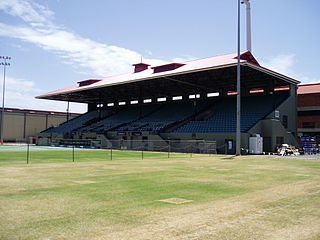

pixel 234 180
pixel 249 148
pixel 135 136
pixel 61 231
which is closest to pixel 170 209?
pixel 61 231

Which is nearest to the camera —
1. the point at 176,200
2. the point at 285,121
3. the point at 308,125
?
the point at 176,200

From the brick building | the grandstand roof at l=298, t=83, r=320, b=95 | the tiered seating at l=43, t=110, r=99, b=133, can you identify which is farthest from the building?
the grandstand roof at l=298, t=83, r=320, b=95

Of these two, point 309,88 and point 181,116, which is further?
point 309,88

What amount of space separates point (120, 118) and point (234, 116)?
2904 centimetres

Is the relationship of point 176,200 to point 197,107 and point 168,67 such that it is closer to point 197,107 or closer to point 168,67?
point 168,67

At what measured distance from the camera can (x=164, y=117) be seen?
63.5m

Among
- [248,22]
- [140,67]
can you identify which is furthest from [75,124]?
[248,22]

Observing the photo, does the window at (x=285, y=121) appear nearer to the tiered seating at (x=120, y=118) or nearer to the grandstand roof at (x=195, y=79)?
the grandstand roof at (x=195, y=79)

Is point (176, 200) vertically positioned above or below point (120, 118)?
below

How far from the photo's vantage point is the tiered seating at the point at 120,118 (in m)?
68.8

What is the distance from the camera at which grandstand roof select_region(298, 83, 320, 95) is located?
61.4m

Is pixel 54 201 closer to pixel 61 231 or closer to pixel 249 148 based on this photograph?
pixel 61 231

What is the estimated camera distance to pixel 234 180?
16328 mm

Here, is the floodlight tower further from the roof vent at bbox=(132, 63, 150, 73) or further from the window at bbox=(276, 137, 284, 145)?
the window at bbox=(276, 137, 284, 145)
